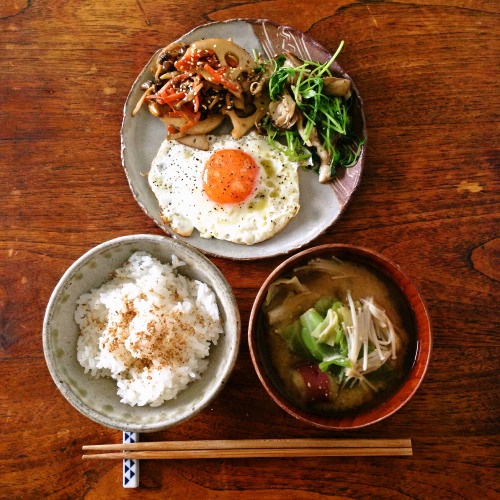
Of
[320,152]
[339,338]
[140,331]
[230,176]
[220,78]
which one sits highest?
[220,78]


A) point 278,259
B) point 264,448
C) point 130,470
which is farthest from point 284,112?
point 130,470

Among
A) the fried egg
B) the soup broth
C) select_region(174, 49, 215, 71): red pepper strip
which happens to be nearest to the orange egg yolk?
the fried egg

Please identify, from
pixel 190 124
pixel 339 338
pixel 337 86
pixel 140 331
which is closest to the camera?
pixel 339 338

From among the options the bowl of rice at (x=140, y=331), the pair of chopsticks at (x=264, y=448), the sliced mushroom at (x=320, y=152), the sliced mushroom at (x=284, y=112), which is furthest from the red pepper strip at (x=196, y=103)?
the pair of chopsticks at (x=264, y=448)

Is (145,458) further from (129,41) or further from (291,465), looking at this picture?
(129,41)

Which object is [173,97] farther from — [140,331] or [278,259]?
[140,331]
